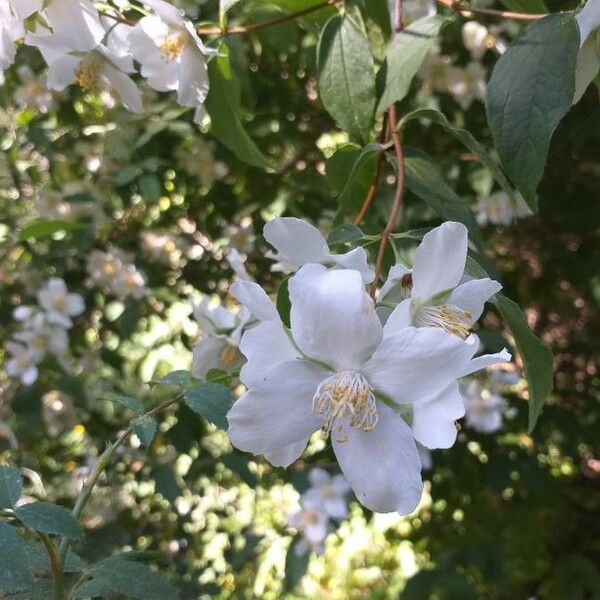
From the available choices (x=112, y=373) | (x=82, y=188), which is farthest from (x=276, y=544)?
(x=82, y=188)

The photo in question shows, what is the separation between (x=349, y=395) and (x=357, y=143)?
1.34 ft

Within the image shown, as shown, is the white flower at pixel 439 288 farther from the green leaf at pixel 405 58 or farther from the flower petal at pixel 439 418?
the green leaf at pixel 405 58

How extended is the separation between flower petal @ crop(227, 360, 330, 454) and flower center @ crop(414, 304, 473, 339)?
9 cm

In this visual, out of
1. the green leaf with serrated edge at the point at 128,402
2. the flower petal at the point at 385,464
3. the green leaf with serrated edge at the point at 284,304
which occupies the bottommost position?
the green leaf with serrated edge at the point at 128,402

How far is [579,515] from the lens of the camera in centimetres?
307

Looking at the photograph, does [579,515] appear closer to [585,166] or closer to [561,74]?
[585,166]

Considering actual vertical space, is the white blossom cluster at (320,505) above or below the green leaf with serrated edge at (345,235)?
below

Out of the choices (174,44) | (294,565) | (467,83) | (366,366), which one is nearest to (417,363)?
(366,366)

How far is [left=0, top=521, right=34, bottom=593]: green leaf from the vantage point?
0.53 m

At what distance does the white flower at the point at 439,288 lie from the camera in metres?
0.59

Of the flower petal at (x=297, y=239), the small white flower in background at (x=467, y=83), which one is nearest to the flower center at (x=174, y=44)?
the flower petal at (x=297, y=239)

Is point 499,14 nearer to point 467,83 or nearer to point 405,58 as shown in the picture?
point 405,58

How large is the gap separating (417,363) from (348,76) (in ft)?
1.36

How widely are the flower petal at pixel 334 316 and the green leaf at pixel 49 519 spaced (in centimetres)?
21
